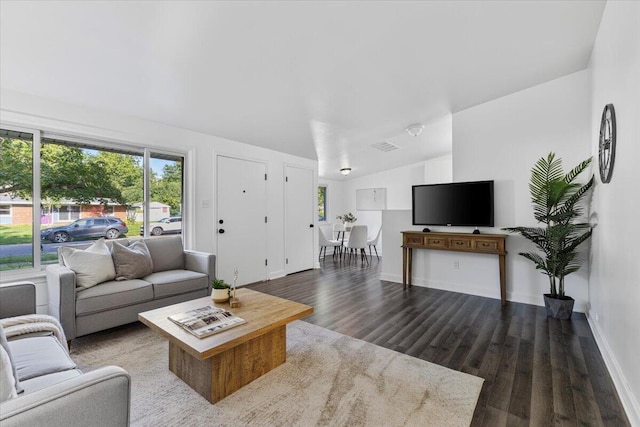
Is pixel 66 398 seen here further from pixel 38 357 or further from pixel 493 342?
pixel 493 342

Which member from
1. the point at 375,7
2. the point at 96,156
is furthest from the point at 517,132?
the point at 96,156

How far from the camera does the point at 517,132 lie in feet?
12.1

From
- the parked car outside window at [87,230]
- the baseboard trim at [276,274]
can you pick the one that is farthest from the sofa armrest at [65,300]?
the baseboard trim at [276,274]

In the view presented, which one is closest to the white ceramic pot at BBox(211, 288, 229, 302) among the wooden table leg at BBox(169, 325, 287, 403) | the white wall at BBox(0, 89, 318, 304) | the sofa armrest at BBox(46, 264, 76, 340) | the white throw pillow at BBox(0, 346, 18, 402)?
the wooden table leg at BBox(169, 325, 287, 403)

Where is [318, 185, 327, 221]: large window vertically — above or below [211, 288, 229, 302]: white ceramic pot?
above

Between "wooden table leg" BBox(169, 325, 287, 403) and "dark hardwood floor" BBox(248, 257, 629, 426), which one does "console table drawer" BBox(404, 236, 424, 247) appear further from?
"wooden table leg" BBox(169, 325, 287, 403)

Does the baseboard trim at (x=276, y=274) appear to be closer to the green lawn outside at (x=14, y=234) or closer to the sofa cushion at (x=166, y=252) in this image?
the sofa cushion at (x=166, y=252)

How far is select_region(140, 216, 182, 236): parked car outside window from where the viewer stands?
363cm

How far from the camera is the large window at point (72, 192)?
2.73 meters

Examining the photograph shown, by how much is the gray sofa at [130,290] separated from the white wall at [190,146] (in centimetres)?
44

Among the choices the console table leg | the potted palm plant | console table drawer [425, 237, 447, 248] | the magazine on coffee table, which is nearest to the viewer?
the magazine on coffee table

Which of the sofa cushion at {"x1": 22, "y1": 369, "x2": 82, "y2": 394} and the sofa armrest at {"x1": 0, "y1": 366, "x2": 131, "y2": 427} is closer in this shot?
the sofa armrest at {"x1": 0, "y1": 366, "x2": 131, "y2": 427}

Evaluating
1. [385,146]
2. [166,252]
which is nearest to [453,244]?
[385,146]

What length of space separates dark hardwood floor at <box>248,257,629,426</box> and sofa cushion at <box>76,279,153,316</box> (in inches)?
64.5
